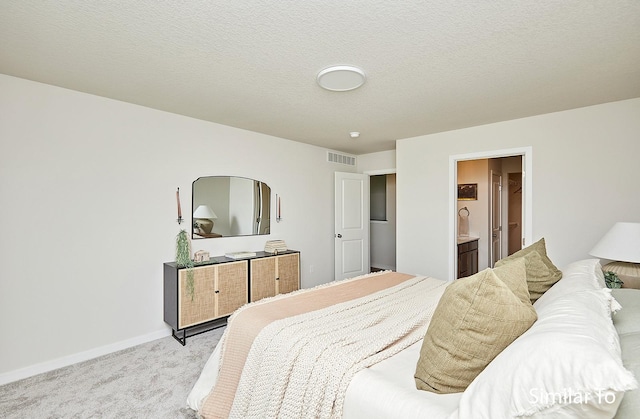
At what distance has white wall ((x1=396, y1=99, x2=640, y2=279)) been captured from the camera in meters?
2.90

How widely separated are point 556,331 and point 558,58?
2.13 metres

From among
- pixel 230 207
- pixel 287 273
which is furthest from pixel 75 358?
pixel 287 273

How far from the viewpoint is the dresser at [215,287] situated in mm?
3021

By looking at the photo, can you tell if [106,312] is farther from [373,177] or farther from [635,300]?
[373,177]

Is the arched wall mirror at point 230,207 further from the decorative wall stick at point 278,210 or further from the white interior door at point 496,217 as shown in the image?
the white interior door at point 496,217

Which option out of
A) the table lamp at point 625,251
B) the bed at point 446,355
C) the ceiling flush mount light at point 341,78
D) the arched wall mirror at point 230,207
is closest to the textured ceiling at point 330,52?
the ceiling flush mount light at point 341,78

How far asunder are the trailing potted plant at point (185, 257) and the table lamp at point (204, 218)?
0.23m

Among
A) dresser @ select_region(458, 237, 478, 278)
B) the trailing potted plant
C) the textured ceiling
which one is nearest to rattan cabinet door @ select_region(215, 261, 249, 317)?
the trailing potted plant

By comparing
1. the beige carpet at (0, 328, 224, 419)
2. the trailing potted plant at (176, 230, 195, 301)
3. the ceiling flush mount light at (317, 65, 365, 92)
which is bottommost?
the beige carpet at (0, 328, 224, 419)

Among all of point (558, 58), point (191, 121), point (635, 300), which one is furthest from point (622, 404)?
point (191, 121)

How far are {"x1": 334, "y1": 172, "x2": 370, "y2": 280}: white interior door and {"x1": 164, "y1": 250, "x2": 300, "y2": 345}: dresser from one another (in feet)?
4.80

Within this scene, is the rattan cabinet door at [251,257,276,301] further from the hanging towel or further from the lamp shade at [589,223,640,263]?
the hanging towel

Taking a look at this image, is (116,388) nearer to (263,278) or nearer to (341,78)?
(263,278)

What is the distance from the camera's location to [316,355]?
136 centimetres
